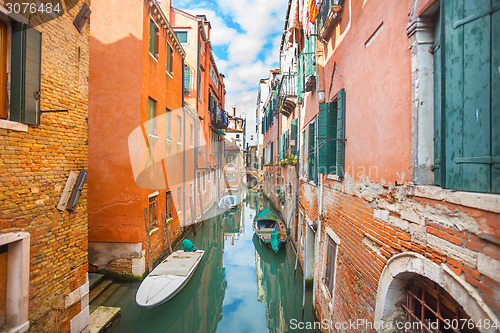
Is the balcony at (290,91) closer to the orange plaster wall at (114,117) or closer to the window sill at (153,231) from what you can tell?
the orange plaster wall at (114,117)

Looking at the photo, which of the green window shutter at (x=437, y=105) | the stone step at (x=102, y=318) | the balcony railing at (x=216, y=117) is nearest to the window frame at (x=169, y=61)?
the stone step at (x=102, y=318)

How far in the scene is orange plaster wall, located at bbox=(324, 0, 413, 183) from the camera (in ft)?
8.92

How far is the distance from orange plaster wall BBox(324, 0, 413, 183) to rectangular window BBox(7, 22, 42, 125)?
182 inches

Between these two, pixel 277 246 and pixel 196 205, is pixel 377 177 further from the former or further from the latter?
pixel 196 205

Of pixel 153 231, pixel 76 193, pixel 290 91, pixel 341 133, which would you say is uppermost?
pixel 290 91

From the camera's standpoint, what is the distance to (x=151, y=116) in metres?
9.32

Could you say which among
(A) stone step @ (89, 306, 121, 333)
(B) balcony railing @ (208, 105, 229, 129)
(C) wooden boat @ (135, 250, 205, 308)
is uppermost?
(B) balcony railing @ (208, 105, 229, 129)

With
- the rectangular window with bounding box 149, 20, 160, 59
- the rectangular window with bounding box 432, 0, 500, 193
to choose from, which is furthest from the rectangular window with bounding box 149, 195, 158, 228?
the rectangular window with bounding box 432, 0, 500, 193

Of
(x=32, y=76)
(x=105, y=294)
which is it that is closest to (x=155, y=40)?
(x=32, y=76)

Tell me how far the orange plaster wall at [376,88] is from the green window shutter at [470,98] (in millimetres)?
562

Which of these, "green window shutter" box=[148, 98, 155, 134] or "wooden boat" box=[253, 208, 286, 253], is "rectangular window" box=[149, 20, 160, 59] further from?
"wooden boat" box=[253, 208, 286, 253]

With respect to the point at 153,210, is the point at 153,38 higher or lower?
higher

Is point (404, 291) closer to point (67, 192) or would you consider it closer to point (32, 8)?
point (67, 192)

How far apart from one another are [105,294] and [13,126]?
5629 mm
